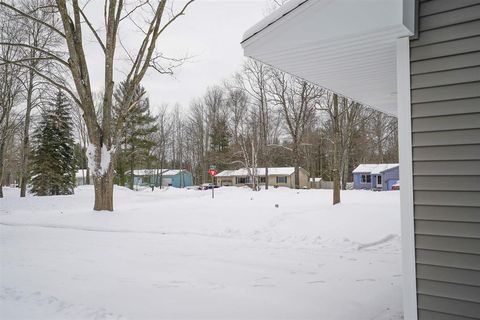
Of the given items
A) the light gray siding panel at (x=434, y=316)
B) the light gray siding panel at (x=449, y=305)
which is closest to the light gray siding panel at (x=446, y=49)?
the light gray siding panel at (x=449, y=305)

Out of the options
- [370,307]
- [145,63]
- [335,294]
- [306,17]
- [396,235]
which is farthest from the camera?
[145,63]

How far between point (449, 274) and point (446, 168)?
0.86m

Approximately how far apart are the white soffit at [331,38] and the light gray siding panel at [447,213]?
1.51 meters

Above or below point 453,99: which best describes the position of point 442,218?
below

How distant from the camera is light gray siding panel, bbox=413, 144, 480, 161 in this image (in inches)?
105

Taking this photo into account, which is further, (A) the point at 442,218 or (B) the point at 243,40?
(B) the point at 243,40

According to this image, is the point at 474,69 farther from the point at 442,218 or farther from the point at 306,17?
the point at 306,17

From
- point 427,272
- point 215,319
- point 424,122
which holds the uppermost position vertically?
point 424,122

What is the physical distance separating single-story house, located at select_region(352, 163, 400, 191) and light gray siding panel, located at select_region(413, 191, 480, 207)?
3128 cm

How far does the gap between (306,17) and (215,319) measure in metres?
3.13

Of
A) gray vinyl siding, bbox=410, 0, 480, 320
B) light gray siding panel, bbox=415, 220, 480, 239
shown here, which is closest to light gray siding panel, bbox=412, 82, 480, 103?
gray vinyl siding, bbox=410, 0, 480, 320

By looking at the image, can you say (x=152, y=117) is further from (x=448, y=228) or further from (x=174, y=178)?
(x=448, y=228)

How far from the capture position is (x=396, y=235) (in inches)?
285

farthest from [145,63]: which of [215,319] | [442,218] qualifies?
[442,218]
